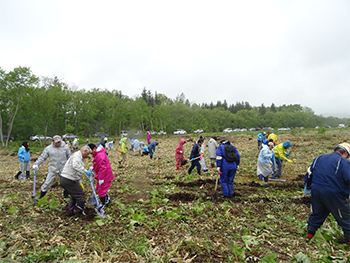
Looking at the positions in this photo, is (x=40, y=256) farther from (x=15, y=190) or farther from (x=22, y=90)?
(x=22, y=90)

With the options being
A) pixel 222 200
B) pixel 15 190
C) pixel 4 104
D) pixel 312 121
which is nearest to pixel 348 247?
pixel 222 200

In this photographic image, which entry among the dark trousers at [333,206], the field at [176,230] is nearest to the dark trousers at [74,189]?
the field at [176,230]

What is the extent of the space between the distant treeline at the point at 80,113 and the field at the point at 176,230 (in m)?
32.0

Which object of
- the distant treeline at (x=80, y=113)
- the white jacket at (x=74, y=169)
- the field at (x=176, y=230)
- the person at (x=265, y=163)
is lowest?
the field at (x=176, y=230)

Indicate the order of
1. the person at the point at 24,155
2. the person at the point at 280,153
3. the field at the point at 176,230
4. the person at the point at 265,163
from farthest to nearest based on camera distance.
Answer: the person at the point at 24,155 < the person at the point at 280,153 < the person at the point at 265,163 < the field at the point at 176,230

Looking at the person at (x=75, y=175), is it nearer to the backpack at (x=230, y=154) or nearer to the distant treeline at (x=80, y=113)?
the backpack at (x=230, y=154)

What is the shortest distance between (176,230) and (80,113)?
45.6m

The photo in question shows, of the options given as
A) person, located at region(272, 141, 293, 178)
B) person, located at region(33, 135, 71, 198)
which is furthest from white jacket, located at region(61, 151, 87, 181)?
person, located at region(272, 141, 293, 178)

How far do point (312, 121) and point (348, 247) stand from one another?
9157 cm

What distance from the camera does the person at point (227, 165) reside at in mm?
7547

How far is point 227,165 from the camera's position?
24.7 ft

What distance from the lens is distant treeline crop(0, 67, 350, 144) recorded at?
34.4 m

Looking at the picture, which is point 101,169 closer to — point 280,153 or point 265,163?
point 265,163

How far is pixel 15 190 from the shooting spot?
9719 millimetres
